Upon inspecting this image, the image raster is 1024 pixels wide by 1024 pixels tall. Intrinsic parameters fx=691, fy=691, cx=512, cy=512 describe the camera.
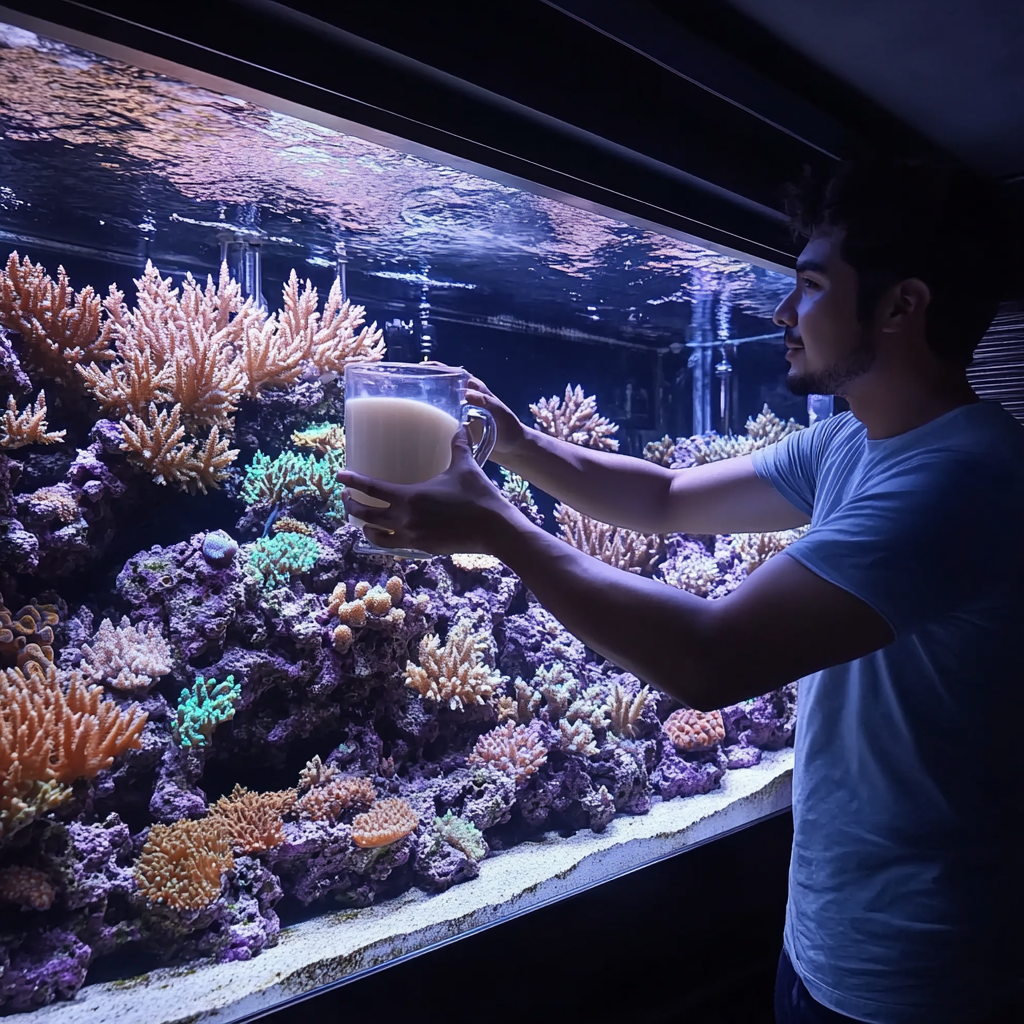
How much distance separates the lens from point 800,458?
2057 mm

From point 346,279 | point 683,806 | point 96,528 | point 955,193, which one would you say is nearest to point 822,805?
point 955,193

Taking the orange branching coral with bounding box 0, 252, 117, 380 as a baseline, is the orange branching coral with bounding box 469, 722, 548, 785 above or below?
below

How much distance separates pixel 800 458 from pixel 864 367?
0.47 m

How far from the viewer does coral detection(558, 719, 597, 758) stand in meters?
3.18

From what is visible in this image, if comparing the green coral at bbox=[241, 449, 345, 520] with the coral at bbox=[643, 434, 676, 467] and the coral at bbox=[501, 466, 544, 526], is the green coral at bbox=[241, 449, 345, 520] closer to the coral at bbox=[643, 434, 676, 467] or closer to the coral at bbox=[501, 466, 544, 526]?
the coral at bbox=[501, 466, 544, 526]

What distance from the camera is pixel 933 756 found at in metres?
1.45

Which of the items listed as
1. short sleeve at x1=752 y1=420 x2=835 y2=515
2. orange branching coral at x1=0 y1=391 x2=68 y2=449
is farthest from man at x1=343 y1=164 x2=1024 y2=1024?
orange branching coral at x1=0 y1=391 x2=68 y2=449

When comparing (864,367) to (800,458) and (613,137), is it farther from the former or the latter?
(613,137)

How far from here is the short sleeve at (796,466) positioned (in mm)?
2035

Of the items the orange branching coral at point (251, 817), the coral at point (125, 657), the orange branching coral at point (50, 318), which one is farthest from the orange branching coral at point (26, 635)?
the orange branching coral at point (50, 318)

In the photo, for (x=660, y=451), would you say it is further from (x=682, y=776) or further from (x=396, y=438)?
(x=396, y=438)

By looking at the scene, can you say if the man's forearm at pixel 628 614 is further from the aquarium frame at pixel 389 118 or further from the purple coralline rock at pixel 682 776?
the purple coralline rock at pixel 682 776

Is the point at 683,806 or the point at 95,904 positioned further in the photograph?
the point at 683,806

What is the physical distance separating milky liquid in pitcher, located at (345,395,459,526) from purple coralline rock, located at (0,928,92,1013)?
1578 mm
